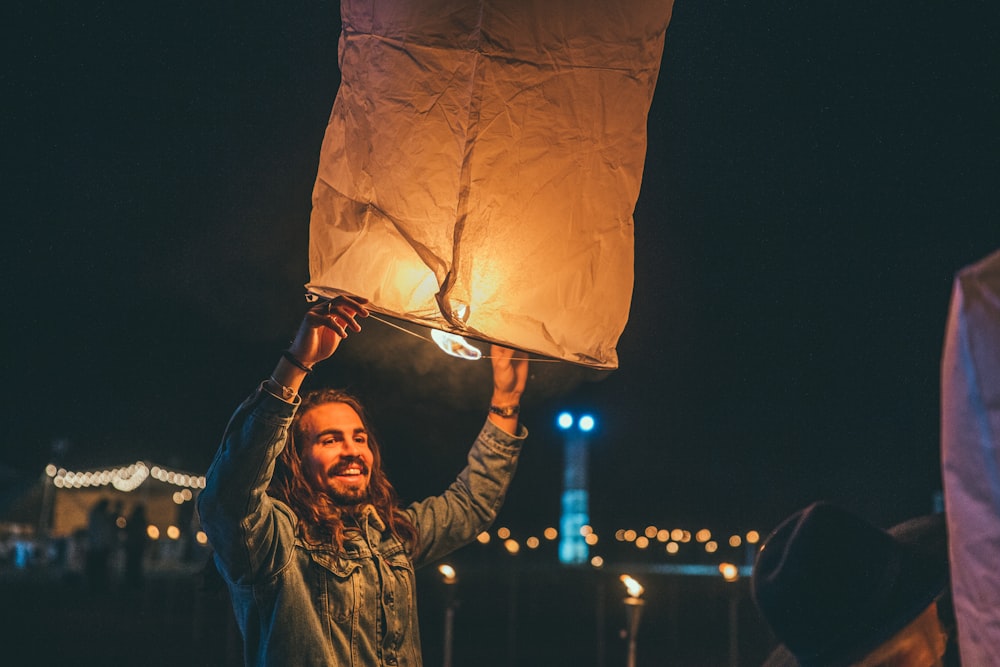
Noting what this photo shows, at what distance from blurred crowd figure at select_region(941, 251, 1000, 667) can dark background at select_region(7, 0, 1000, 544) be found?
1881mm

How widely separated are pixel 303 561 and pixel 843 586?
1.67 meters

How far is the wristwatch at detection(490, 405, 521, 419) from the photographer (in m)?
2.88

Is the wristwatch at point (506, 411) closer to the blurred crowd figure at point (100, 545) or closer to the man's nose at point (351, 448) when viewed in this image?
the man's nose at point (351, 448)

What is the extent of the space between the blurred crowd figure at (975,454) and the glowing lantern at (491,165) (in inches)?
41.3

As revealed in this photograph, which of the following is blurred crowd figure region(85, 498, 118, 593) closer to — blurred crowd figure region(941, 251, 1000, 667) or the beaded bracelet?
the beaded bracelet

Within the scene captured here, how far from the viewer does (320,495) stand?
2.69m

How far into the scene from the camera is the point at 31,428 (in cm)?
1823

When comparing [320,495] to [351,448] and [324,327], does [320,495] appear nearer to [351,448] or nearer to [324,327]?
[351,448]

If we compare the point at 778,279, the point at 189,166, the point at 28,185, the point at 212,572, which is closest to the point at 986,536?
the point at 212,572

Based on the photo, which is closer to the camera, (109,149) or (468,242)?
(468,242)

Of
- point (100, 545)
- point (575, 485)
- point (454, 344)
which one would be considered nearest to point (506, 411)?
point (454, 344)

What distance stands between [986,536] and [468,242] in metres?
1.15

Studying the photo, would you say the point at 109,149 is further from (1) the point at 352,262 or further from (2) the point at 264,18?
(1) the point at 352,262

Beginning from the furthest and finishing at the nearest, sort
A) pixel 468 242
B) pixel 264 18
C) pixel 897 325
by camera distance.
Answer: pixel 897 325
pixel 264 18
pixel 468 242
